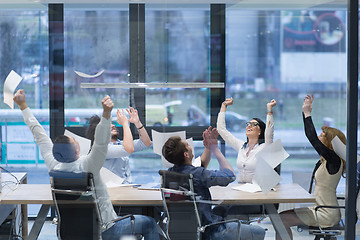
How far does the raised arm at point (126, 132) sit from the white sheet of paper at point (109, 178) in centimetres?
19

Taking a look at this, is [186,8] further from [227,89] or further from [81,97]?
[81,97]

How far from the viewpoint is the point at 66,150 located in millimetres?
3316

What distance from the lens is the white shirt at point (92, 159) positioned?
3.30 meters

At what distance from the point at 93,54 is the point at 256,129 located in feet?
4.01

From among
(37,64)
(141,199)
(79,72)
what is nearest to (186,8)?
(79,72)

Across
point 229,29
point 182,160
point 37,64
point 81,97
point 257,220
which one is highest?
point 229,29

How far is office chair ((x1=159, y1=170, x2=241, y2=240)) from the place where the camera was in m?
3.34

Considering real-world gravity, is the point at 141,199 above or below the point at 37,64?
below

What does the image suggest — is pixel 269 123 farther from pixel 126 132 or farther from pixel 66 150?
pixel 66 150

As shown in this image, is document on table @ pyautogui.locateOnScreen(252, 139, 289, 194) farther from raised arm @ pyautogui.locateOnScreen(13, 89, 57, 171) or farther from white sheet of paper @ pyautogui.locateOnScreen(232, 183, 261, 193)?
raised arm @ pyautogui.locateOnScreen(13, 89, 57, 171)

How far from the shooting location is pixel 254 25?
3.51 m

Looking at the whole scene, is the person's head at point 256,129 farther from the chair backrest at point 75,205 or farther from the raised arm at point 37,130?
the raised arm at point 37,130

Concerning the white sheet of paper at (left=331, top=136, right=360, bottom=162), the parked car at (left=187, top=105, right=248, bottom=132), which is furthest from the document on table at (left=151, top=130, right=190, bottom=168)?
the white sheet of paper at (left=331, top=136, right=360, bottom=162)

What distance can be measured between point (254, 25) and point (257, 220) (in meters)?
1.34
